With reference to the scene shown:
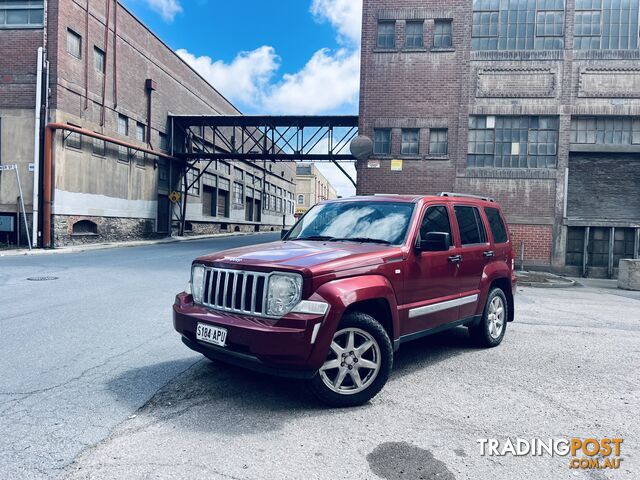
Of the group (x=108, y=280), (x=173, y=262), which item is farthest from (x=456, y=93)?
(x=108, y=280)

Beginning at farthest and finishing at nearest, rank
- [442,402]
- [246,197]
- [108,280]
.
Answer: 1. [246,197]
2. [108,280]
3. [442,402]

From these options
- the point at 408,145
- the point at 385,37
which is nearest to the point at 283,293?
the point at 408,145

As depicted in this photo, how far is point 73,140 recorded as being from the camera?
861 inches

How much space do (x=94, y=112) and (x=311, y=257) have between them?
77.7 ft

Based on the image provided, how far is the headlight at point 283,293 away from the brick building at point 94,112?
20.3 metres

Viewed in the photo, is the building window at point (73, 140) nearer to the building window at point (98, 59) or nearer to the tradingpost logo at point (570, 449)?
the building window at point (98, 59)

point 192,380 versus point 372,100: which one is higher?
point 372,100

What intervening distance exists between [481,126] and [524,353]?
13.8m

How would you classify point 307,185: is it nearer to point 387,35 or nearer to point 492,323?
point 387,35

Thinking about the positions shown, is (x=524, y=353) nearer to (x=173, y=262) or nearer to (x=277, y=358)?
(x=277, y=358)

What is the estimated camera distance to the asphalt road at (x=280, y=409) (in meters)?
2.95

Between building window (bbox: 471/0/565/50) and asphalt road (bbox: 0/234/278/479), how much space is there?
49.6 feet

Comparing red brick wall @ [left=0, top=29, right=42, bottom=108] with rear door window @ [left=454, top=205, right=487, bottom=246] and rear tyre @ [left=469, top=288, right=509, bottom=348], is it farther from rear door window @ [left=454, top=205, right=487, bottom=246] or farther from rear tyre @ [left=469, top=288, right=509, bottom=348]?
rear tyre @ [left=469, top=288, right=509, bottom=348]

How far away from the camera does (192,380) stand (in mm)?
4445
